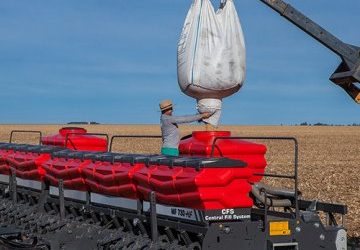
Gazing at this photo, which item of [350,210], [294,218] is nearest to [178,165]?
[294,218]

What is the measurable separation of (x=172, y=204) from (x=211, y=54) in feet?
6.56

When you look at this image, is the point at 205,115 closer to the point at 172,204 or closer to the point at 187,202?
the point at 172,204

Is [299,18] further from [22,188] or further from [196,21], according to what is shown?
[22,188]

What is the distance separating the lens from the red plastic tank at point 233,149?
8.11m

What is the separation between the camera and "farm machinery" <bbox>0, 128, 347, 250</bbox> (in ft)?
23.1

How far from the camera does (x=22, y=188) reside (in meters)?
12.4

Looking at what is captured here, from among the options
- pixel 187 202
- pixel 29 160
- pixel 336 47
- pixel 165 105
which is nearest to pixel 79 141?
pixel 29 160

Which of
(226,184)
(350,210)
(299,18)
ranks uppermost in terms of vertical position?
(299,18)

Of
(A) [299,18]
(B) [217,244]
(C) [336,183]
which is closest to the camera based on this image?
(B) [217,244]

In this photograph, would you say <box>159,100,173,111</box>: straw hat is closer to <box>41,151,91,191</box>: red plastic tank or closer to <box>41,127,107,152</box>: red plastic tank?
<box>41,151,91,191</box>: red plastic tank

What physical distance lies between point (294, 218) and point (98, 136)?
6563 millimetres

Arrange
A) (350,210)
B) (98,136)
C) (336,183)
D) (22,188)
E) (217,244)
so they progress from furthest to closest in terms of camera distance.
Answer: (336,183) < (350,210) < (98,136) < (22,188) < (217,244)

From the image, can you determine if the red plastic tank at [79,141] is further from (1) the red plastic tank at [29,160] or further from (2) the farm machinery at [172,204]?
(2) the farm machinery at [172,204]

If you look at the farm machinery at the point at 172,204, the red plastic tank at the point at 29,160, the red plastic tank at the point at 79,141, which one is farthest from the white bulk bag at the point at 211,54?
the red plastic tank at the point at 79,141
